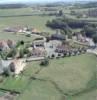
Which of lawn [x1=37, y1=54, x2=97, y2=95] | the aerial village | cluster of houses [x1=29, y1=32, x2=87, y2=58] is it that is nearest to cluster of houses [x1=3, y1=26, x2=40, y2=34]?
the aerial village

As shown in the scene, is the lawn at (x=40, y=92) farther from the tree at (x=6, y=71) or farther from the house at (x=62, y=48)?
the house at (x=62, y=48)

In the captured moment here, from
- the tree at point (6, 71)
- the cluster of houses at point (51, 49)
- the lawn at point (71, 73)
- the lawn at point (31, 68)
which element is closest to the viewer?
the lawn at point (71, 73)

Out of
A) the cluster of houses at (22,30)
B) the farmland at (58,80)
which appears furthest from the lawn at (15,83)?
the cluster of houses at (22,30)

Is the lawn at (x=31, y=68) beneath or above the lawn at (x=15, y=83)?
above

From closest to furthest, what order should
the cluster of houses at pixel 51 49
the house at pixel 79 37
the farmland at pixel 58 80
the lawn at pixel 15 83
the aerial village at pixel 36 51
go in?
the farmland at pixel 58 80 < the lawn at pixel 15 83 < the aerial village at pixel 36 51 < the cluster of houses at pixel 51 49 < the house at pixel 79 37

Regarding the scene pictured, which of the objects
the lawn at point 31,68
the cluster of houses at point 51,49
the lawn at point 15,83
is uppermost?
the cluster of houses at point 51,49

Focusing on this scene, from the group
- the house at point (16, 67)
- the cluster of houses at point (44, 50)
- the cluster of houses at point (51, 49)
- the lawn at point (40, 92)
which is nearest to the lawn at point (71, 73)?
the lawn at point (40, 92)

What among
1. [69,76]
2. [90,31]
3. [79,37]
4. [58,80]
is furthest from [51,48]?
[58,80]

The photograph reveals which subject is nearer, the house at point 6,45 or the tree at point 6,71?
the tree at point 6,71

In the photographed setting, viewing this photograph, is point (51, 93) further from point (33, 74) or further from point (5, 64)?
point (5, 64)
